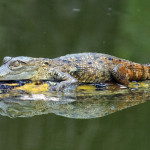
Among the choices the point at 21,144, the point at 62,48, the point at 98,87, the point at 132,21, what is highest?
the point at 132,21

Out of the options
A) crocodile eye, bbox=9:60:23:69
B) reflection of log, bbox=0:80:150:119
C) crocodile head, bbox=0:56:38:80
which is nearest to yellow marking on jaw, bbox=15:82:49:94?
reflection of log, bbox=0:80:150:119

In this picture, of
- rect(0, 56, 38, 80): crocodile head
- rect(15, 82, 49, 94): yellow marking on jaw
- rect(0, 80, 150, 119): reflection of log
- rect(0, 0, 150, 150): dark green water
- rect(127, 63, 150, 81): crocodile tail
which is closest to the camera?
rect(0, 0, 150, 150): dark green water

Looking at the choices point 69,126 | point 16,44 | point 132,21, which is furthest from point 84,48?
point 69,126

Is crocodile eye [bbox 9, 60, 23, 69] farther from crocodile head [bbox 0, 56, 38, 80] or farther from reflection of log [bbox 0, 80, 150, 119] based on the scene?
reflection of log [bbox 0, 80, 150, 119]

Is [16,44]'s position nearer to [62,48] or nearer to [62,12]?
[62,48]

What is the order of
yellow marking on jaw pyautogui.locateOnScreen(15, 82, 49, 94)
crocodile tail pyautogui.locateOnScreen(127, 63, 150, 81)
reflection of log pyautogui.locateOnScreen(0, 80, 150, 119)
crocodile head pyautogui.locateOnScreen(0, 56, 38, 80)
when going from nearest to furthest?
reflection of log pyautogui.locateOnScreen(0, 80, 150, 119) → yellow marking on jaw pyautogui.locateOnScreen(15, 82, 49, 94) → crocodile head pyautogui.locateOnScreen(0, 56, 38, 80) → crocodile tail pyautogui.locateOnScreen(127, 63, 150, 81)
